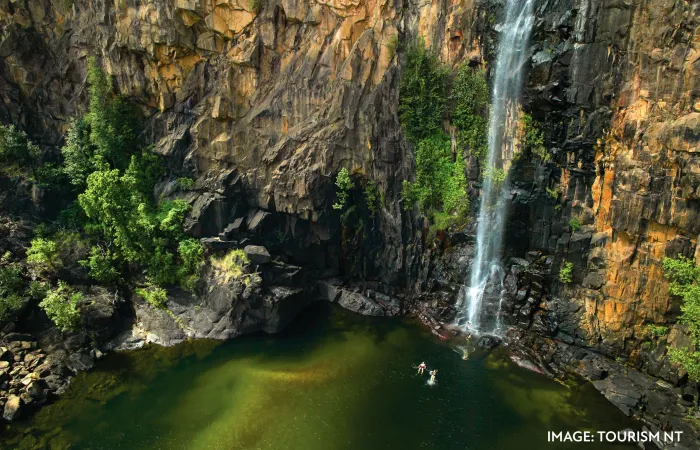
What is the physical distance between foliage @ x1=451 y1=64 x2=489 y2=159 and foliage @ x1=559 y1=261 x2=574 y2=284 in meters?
8.28

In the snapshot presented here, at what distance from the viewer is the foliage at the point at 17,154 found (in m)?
32.8

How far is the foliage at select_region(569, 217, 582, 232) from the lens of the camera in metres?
25.3

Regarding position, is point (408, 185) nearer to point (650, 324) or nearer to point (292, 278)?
point (292, 278)

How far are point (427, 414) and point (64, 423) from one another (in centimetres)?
1807

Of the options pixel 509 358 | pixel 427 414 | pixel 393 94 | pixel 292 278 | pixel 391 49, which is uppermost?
pixel 391 49

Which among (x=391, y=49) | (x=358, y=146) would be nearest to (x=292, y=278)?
(x=358, y=146)

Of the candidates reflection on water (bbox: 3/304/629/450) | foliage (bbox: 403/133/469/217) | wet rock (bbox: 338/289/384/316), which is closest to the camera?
reflection on water (bbox: 3/304/629/450)

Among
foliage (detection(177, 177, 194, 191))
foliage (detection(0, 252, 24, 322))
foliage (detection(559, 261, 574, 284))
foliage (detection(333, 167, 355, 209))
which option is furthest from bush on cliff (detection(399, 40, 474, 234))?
foliage (detection(0, 252, 24, 322))

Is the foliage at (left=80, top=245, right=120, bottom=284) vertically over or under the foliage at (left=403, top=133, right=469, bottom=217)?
under

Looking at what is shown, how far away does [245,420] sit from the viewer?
73.7 ft

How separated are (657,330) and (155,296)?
29.3 meters

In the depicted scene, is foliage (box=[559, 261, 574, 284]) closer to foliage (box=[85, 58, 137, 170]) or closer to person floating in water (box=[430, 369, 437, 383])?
person floating in water (box=[430, 369, 437, 383])

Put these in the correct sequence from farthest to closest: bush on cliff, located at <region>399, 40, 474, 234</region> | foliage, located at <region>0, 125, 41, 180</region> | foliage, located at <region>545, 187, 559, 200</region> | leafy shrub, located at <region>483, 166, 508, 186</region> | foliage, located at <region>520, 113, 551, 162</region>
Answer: foliage, located at <region>0, 125, 41, 180</region>, bush on cliff, located at <region>399, 40, 474, 234</region>, leafy shrub, located at <region>483, 166, 508, 186</region>, foliage, located at <region>520, 113, 551, 162</region>, foliage, located at <region>545, 187, 559, 200</region>

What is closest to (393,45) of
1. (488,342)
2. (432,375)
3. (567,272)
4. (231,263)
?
(567,272)
